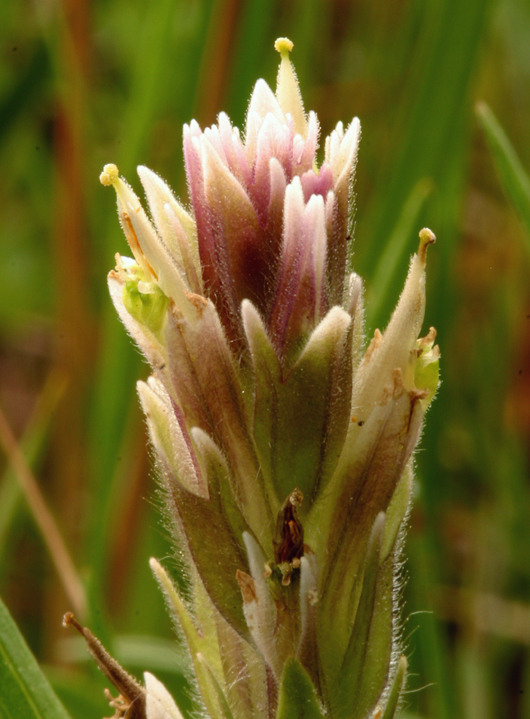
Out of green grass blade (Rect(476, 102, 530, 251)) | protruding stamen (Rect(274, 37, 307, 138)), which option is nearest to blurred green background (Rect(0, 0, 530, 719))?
green grass blade (Rect(476, 102, 530, 251))

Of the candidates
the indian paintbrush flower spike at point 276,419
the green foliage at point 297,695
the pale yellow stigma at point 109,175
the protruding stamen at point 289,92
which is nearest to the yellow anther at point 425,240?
the indian paintbrush flower spike at point 276,419

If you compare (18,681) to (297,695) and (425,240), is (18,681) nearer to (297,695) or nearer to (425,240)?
(297,695)

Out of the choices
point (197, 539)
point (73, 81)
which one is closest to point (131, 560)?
point (73, 81)

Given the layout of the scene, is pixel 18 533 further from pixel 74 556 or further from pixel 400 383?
pixel 400 383

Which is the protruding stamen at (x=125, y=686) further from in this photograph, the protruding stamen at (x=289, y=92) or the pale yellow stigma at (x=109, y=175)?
the protruding stamen at (x=289, y=92)

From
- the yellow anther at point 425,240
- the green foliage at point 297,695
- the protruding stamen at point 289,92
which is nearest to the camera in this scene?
the green foliage at point 297,695

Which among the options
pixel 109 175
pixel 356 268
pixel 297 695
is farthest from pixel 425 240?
pixel 356 268
